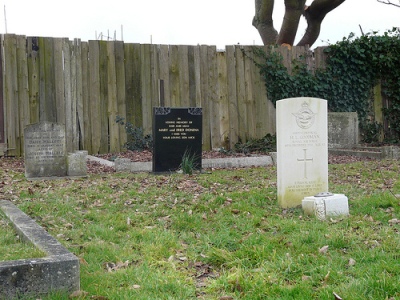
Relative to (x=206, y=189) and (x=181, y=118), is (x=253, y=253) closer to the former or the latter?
(x=206, y=189)

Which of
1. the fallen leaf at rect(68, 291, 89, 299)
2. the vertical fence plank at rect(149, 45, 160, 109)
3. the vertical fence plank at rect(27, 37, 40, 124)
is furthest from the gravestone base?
the fallen leaf at rect(68, 291, 89, 299)

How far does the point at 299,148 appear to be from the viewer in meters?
6.90

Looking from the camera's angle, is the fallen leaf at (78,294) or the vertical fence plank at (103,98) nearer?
the fallen leaf at (78,294)

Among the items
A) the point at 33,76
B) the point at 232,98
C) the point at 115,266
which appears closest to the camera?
the point at 115,266

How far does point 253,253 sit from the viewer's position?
477 centimetres

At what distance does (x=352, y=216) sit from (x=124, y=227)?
2.49m

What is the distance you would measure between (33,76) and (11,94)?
2.17 feet

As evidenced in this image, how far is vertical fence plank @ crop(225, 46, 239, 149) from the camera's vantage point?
48.1 ft

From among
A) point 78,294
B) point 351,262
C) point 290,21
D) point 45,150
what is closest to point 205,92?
point 290,21

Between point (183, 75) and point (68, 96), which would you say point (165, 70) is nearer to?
point (183, 75)

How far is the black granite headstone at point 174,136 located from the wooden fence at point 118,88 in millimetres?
3413

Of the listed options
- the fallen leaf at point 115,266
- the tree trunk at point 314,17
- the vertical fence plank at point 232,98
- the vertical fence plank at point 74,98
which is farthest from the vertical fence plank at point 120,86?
the fallen leaf at point 115,266

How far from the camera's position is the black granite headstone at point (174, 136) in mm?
10539

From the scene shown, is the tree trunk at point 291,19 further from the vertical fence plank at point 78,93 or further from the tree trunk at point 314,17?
the vertical fence plank at point 78,93
